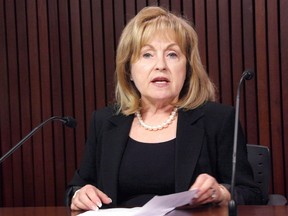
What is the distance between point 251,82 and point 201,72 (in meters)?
1.87

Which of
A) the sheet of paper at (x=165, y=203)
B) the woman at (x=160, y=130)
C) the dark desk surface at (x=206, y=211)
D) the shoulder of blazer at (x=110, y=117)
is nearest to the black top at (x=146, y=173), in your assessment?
the woman at (x=160, y=130)

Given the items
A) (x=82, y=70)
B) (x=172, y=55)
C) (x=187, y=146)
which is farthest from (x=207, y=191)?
(x=82, y=70)

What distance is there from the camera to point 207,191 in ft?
6.99

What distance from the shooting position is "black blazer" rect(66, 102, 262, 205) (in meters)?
2.49

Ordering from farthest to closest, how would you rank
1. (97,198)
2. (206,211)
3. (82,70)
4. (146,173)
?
(82,70) → (146,173) → (97,198) → (206,211)

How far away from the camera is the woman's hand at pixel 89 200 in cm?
226

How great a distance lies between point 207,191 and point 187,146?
444mm

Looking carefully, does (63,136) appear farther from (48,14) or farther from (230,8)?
(230,8)

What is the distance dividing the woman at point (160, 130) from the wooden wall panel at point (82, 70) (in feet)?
6.00

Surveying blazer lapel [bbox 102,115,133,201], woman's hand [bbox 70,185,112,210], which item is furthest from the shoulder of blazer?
woman's hand [bbox 70,185,112,210]

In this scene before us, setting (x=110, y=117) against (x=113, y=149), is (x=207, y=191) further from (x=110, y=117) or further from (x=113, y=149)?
(x=110, y=117)

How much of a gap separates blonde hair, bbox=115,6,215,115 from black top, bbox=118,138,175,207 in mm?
234

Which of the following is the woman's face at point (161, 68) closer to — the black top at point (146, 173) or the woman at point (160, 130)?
the woman at point (160, 130)

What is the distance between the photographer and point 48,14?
4727 millimetres
